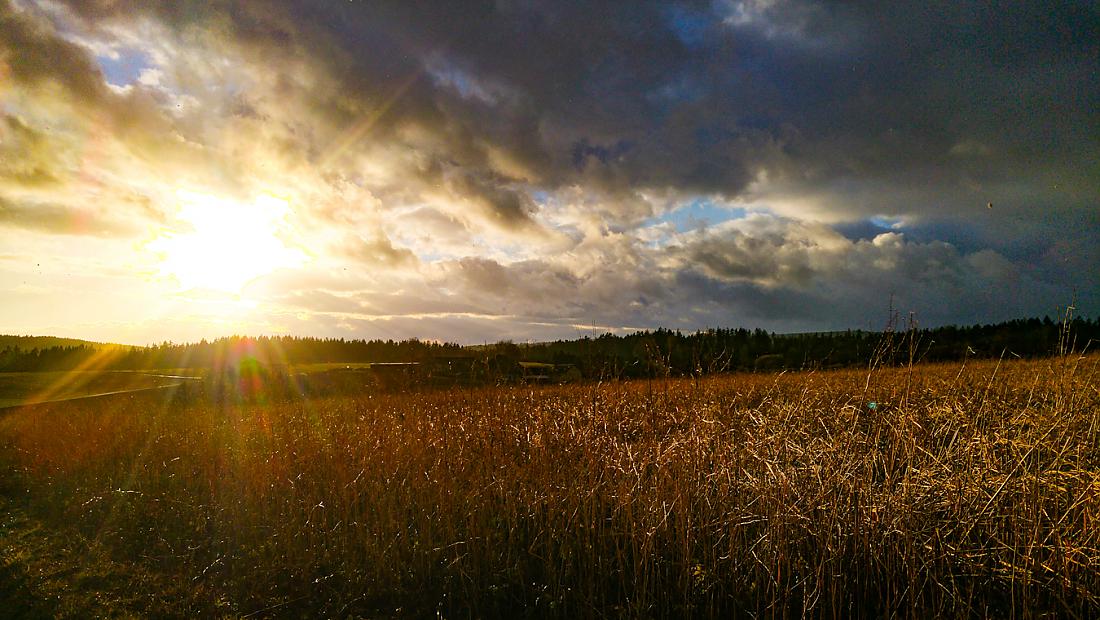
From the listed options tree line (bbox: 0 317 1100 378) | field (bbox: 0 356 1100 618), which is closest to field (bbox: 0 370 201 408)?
tree line (bbox: 0 317 1100 378)

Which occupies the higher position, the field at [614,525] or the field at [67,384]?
the field at [67,384]

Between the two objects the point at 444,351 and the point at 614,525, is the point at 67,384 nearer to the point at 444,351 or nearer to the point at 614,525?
the point at 444,351

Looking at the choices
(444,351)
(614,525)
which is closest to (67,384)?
(444,351)

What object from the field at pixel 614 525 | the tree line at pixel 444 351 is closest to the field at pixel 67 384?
the tree line at pixel 444 351

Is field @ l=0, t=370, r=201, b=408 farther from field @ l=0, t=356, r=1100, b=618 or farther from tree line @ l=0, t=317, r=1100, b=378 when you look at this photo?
field @ l=0, t=356, r=1100, b=618

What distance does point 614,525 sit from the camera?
5828mm

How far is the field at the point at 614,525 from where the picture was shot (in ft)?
16.1

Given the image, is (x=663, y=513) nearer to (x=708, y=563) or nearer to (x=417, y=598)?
(x=708, y=563)

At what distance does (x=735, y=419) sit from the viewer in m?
7.92

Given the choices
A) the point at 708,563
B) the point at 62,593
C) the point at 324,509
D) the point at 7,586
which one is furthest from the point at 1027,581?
the point at 7,586

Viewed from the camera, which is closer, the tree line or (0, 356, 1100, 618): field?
(0, 356, 1100, 618): field

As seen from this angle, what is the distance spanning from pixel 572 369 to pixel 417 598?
16.2 meters

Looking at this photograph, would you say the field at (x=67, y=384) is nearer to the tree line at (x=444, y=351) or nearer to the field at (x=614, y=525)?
the tree line at (x=444, y=351)

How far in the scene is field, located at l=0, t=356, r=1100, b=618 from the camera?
4.92 metres
